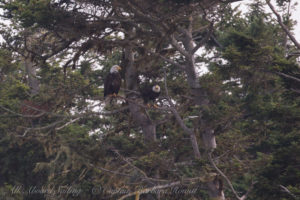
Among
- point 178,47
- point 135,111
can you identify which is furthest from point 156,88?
point 178,47

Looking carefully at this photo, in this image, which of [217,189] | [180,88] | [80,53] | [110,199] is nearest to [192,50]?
[180,88]

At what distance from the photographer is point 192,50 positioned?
380 inches

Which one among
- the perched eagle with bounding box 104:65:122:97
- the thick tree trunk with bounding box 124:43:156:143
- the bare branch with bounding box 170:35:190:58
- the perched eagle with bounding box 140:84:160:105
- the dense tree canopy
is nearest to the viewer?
the dense tree canopy

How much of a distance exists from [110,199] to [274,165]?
441 centimetres

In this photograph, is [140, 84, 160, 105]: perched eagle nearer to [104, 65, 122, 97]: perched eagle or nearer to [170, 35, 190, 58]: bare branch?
[104, 65, 122, 97]: perched eagle

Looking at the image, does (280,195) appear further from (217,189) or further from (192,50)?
(192,50)

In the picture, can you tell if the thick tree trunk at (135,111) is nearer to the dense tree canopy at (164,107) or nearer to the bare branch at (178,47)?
the dense tree canopy at (164,107)

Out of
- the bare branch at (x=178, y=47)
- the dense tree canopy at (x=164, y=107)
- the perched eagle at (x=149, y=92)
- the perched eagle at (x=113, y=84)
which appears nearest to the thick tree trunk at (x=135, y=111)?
the dense tree canopy at (x=164, y=107)

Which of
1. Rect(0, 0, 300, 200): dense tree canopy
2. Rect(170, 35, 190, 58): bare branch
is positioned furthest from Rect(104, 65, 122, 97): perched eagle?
Rect(170, 35, 190, 58): bare branch

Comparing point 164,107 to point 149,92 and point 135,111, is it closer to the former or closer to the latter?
point 149,92

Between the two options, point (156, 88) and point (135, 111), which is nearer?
point (156, 88)

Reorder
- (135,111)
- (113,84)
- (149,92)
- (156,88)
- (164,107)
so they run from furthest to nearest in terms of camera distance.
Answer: (135,111), (149,92), (156,88), (113,84), (164,107)

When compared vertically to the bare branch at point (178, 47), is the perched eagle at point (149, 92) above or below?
→ below

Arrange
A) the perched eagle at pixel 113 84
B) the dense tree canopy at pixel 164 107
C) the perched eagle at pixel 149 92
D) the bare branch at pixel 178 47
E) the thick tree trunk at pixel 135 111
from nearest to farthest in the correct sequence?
1. the dense tree canopy at pixel 164 107
2. the bare branch at pixel 178 47
3. the perched eagle at pixel 113 84
4. the perched eagle at pixel 149 92
5. the thick tree trunk at pixel 135 111
